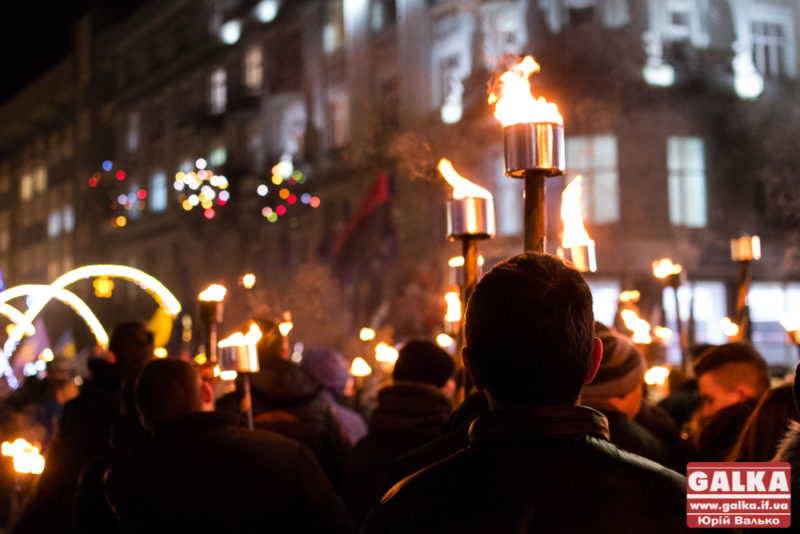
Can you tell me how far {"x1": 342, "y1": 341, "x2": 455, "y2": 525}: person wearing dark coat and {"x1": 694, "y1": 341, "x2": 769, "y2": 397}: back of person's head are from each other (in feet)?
3.96

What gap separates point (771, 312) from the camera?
19.7 meters

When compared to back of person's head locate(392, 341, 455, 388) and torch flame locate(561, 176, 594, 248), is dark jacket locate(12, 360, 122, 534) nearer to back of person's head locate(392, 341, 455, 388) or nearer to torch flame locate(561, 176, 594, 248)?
back of person's head locate(392, 341, 455, 388)

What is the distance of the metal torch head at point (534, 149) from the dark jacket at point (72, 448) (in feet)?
8.76

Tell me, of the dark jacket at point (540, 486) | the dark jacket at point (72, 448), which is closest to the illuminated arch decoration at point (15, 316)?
the dark jacket at point (72, 448)

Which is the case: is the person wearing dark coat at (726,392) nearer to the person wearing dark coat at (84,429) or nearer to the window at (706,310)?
the person wearing dark coat at (84,429)

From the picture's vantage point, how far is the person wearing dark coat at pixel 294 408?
4945mm

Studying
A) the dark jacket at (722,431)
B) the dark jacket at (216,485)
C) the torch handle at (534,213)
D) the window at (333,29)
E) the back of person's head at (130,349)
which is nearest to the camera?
the torch handle at (534,213)

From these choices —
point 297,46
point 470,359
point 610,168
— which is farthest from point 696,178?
point 470,359

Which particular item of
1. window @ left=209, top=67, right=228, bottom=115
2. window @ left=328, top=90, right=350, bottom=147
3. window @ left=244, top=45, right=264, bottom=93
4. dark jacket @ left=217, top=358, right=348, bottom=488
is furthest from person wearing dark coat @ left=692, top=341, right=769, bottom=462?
window @ left=209, top=67, right=228, bottom=115

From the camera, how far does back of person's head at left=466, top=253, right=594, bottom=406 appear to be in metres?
1.70

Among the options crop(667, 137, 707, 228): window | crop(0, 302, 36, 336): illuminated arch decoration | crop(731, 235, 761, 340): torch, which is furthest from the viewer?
crop(667, 137, 707, 228): window

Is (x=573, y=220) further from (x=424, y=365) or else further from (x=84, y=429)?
(x=84, y=429)

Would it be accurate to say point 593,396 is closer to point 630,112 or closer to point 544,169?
point 544,169

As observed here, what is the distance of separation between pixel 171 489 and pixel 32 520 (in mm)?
1544
